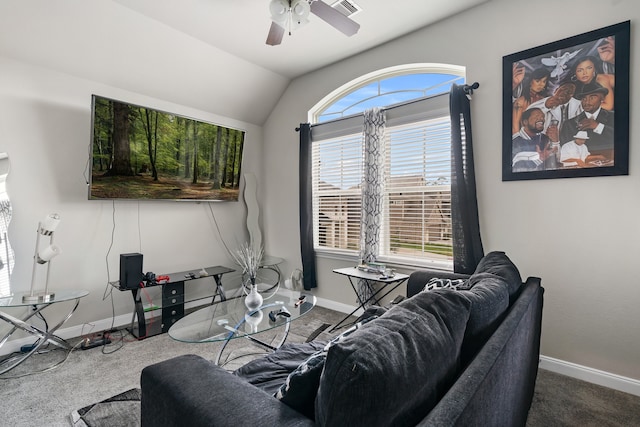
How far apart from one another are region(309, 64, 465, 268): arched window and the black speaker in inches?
80.4

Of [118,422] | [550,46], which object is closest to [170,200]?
[118,422]

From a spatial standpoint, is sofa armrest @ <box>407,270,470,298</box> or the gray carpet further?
sofa armrest @ <box>407,270,470,298</box>

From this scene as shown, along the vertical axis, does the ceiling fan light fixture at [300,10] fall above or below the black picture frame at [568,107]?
above

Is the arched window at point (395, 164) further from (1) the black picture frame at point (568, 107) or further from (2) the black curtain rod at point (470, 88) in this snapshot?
(1) the black picture frame at point (568, 107)

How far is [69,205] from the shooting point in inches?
123

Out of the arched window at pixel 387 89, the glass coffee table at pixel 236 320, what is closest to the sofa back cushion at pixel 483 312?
the glass coffee table at pixel 236 320

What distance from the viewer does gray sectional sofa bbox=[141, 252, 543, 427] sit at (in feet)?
2.38

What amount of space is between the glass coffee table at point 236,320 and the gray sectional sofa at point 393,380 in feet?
2.53

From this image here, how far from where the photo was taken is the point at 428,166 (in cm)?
324

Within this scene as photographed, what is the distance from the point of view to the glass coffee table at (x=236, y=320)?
2.07 metres

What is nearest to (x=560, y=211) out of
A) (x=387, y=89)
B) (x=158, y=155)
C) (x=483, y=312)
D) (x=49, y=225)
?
(x=483, y=312)

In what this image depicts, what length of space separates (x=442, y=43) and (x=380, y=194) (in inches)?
60.7

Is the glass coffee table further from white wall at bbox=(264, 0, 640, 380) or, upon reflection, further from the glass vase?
white wall at bbox=(264, 0, 640, 380)

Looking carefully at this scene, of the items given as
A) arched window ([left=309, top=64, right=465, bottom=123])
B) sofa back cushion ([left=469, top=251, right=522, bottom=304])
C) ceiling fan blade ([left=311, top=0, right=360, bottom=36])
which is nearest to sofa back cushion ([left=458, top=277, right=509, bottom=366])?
sofa back cushion ([left=469, top=251, right=522, bottom=304])
